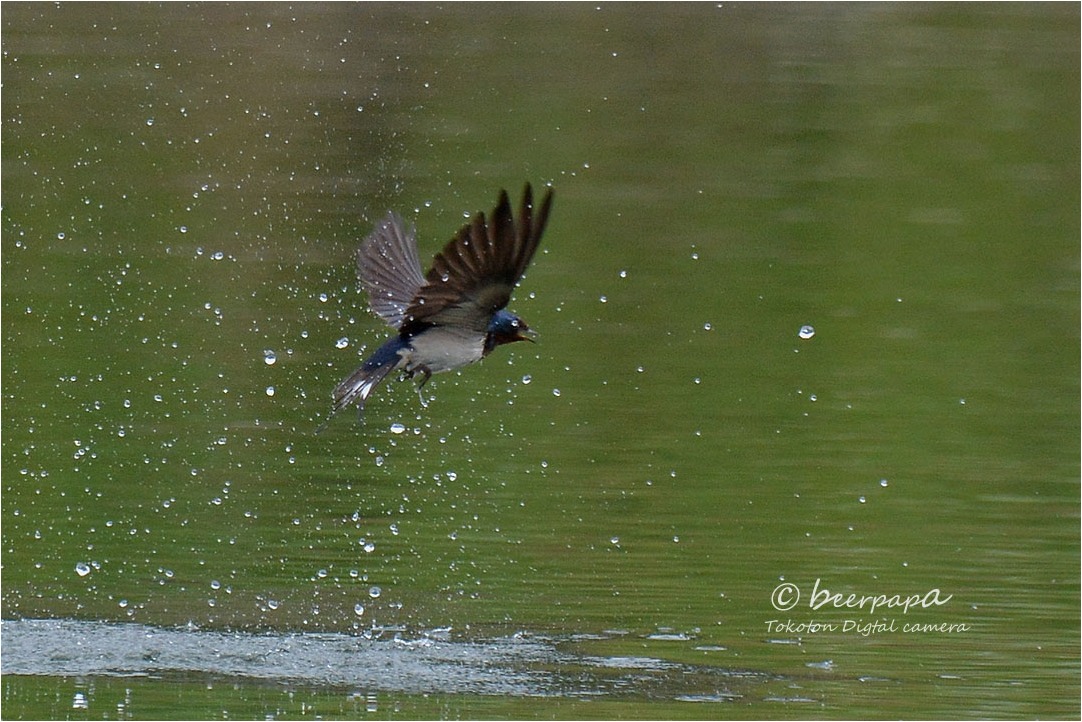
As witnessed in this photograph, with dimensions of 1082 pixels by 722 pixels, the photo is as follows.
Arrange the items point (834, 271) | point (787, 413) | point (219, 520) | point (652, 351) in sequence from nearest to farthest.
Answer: point (219, 520)
point (787, 413)
point (652, 351)
point (834, 271)

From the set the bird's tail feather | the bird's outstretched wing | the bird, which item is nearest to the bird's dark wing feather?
the bird

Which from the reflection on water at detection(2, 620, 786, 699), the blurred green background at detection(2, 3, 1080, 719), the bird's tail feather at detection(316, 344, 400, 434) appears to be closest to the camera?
the reflection on water at detection(2, 620, 786, 699)

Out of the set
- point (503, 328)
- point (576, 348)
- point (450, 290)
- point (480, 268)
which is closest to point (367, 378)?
point (503, 328)

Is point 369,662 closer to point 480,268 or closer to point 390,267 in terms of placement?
point 480,268

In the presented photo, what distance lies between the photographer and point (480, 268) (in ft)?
15.8

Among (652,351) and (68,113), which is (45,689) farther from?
(68,113)

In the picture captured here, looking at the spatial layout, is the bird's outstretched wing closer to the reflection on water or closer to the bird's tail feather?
the bird's tail feather

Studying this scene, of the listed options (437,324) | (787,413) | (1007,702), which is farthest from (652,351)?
(1007,702)

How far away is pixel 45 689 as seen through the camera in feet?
15.5

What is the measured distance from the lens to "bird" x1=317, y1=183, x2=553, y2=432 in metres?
4.65

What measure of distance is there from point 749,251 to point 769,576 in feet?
12.6

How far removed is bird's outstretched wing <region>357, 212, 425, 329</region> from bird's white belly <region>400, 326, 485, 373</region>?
440 mm

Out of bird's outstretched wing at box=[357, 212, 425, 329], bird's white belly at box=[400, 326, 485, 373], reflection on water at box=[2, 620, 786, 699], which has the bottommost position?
reflection on water at box=[2, 620, 786, 699]

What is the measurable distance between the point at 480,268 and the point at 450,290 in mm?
179
